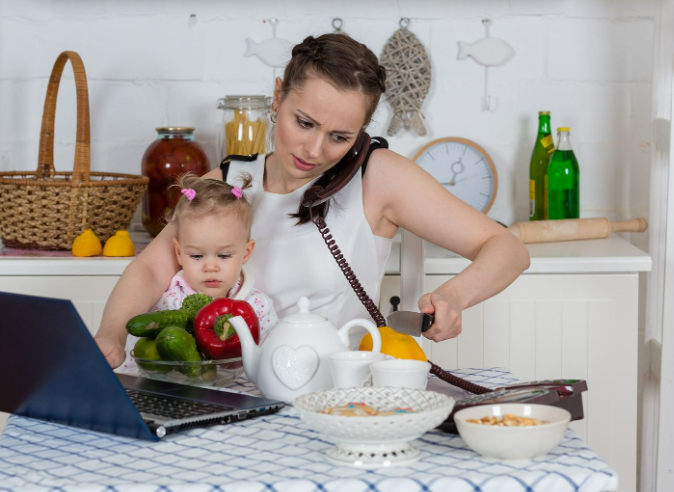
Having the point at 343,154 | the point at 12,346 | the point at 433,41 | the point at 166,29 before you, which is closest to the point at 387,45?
the point at 433,41

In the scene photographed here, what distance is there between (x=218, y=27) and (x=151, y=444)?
1.87 metres

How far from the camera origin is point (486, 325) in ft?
7.46

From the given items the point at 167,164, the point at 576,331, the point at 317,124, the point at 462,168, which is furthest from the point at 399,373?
the point at 462,168

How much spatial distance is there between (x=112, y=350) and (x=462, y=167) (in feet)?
5.04

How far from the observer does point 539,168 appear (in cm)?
259

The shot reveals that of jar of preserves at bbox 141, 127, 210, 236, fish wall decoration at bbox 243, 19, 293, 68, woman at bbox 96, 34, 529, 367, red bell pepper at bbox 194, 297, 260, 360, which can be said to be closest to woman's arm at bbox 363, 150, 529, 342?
woman at bbox 96, 34, 529, 367

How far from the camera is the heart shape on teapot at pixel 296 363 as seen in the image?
3.64ft

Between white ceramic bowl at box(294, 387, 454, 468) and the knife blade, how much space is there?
25cm

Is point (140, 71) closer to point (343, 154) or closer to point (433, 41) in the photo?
point (433, 41)

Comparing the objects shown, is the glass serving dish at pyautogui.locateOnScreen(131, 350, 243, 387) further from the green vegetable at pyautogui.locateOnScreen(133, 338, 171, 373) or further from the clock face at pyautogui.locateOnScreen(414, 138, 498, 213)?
the clock face at pyautogui.locateOnScreen(414, 138, 498, 213)

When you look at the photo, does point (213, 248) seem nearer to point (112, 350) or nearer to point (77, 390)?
point (112, 350)

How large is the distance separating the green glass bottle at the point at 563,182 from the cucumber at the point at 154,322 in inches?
60.8

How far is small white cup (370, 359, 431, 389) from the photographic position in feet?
3.34

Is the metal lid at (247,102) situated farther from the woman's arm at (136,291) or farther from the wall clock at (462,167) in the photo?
the woman's arm at (136,291)
